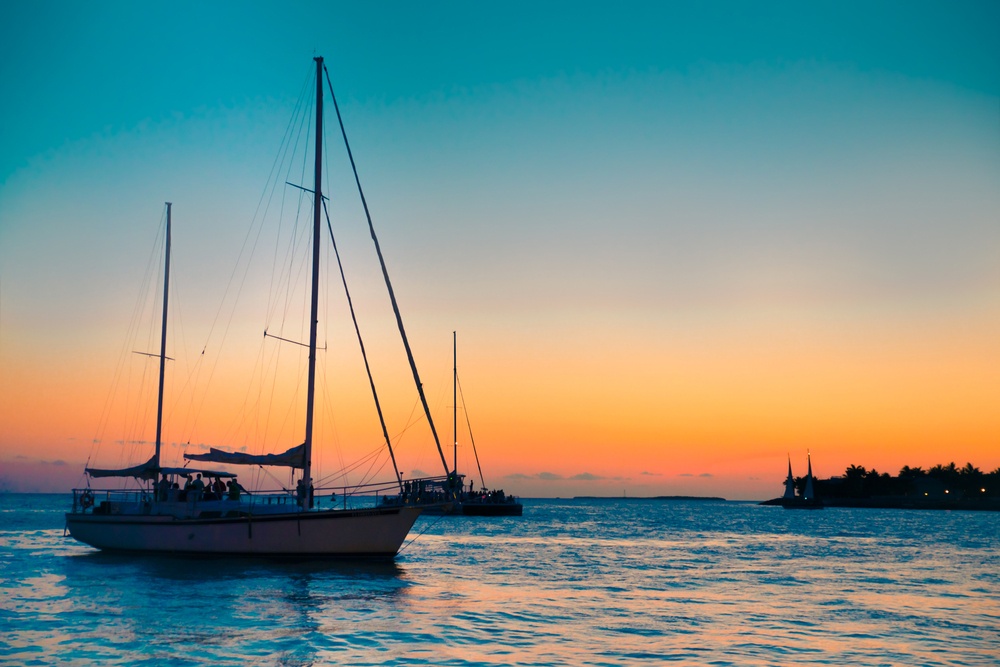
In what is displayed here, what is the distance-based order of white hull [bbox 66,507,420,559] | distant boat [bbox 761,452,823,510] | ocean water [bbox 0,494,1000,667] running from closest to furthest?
ocean water [bbox 0,494,1000,667] < white hull [bbox 66,507,420,559] < distant boat [bbox 761,452,823,510]

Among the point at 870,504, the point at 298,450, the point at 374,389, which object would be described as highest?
the point at 374,389

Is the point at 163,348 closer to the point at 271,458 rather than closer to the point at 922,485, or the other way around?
the point at 271,458

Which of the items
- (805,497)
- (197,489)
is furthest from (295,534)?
(805,497)

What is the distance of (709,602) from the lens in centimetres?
2352

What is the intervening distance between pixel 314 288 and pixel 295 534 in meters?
9.17

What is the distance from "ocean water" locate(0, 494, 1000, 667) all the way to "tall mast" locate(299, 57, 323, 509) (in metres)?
3.66

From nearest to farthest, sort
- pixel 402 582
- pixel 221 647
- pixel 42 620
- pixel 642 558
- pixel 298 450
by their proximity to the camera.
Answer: pixel 221 647 < pixel 42 620 < pixel 402 582 < pixel 298 450 < pixel 642 558

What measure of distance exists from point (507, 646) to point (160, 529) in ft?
63.3

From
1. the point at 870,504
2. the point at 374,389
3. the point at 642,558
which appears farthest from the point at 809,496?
the point at 374,389

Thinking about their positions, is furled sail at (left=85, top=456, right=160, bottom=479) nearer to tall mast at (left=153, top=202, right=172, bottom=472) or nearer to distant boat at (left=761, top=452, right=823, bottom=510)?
tall mast at (left=153, top=202, right=172, bottom=472)

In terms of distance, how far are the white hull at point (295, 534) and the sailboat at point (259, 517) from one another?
0.04 meters

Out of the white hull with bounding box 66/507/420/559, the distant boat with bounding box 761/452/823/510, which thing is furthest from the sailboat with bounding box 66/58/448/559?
the distant boat with bounding box 761/452/823/510

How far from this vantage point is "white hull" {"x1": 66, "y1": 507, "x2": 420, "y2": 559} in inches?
1104

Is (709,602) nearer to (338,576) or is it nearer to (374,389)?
(338,576)
